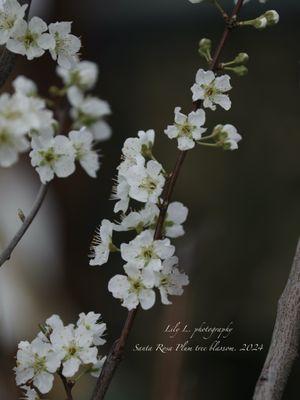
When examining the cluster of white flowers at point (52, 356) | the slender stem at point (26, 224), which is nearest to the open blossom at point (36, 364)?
the cluster of white flowers at point (52, 356)

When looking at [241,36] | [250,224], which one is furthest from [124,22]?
[250,224]

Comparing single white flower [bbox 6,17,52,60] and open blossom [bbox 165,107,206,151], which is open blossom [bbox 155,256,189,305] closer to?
open blossom [bbox 165,107,206,151]

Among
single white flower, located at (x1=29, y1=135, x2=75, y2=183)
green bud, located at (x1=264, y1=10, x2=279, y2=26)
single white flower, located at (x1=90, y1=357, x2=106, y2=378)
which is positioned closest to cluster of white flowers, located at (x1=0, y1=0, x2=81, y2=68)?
single white flower, located at (x1=29, y1=135, x2=75, y2=183)

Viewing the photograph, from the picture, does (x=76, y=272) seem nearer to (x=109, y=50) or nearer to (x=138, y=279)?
(x=109, y=50)

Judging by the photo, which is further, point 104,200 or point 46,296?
point 104,200

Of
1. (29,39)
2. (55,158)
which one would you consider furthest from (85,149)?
(29,39)

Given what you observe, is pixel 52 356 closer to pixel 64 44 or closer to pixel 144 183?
pixel 144 183
